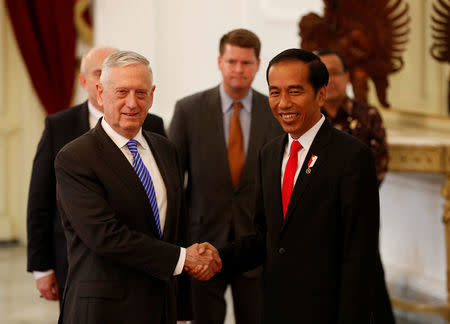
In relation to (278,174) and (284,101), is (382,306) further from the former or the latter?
(284,101)

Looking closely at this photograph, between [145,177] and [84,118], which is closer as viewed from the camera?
[145,177]

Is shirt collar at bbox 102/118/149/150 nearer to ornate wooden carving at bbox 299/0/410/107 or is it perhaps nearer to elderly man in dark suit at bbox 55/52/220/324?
elderly man in dark suit at bbox 55/52/220/324

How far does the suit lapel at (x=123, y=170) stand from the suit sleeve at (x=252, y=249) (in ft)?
1.43

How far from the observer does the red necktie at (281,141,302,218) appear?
2500 millimetres

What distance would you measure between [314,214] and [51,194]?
1412 millimetres

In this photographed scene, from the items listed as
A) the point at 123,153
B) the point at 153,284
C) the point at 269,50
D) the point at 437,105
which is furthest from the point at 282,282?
the point at 269,50

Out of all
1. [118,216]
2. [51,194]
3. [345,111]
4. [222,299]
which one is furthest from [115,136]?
[345,111]

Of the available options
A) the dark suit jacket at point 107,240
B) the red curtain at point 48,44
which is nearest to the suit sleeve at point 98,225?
the dark suit jacket at point 107,240

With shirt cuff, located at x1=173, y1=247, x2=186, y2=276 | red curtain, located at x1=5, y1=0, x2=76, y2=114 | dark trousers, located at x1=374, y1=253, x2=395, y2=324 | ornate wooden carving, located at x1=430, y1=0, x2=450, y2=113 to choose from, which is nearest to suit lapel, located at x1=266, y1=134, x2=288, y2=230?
shirt cuff, located at x1=173, y1=247, x2=186, y2=276

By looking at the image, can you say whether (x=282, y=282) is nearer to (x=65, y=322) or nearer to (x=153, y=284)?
(x=153, y=284)

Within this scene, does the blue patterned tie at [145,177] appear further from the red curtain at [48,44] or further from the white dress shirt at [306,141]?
the red curtain at [48,44]

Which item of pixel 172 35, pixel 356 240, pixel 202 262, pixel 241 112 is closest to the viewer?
pixel 356 240

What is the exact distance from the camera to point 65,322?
249cm

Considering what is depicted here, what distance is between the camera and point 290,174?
2520 millimetres
